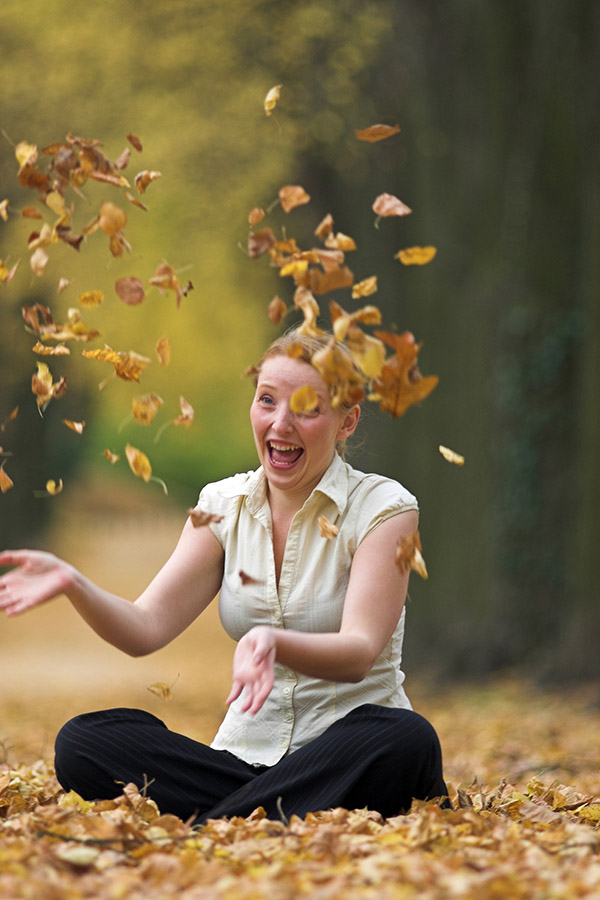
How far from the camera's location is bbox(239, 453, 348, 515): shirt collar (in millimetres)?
3680

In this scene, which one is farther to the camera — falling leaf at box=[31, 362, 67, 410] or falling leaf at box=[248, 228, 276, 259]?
falling leaf at box=[31, 362, 67, 410]

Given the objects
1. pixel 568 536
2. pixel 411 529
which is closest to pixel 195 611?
pixel 411 529

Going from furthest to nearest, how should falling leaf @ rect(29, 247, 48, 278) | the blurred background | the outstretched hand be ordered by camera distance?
the blurred background, falling leaf @ rect(29, 247, 48, 278), the outstretched hand

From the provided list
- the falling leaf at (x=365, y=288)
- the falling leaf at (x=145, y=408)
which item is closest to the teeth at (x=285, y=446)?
the falling leaf at (x=145, y=408)

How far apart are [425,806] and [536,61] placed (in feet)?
26.6

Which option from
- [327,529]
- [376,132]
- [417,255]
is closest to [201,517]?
[327,529]

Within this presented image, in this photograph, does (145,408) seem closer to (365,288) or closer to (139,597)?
(139,597)

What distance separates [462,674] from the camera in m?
11.0

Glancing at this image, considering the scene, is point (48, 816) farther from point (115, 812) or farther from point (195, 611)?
point (195, 611)

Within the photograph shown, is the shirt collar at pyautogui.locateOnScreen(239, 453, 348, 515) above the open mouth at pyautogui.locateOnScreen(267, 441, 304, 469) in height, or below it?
below

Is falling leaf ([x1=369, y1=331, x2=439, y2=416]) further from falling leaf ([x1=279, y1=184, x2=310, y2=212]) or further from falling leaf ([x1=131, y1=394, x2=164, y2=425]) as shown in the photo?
falling leaf ([x1=131, y1=394, x2=164, y2=425])

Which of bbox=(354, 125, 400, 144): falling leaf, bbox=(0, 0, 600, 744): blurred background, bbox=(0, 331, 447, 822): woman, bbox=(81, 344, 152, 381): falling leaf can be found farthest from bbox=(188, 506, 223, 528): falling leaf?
bbox=(0, 0, 600, 744): blurred background

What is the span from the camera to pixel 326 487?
12.1 feet

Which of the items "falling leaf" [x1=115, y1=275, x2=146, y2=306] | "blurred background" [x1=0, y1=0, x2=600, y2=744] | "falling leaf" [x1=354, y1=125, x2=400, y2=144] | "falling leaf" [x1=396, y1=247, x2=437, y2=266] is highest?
"falling leaf" [x1=354, y1=125, x2=400, y2=144]
